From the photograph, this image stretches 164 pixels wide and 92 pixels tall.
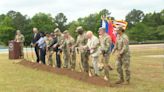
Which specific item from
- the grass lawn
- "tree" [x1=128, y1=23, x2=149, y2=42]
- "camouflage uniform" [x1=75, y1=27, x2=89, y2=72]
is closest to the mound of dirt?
the grass lawn

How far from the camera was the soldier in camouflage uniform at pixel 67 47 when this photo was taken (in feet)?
60.4

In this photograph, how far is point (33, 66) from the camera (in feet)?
66.1

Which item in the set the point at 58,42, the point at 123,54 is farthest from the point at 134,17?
the point at 123,54

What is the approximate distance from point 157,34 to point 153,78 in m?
81.6

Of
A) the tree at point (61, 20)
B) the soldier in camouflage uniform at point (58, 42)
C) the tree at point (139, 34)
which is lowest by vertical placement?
the tree at point (139, 34)

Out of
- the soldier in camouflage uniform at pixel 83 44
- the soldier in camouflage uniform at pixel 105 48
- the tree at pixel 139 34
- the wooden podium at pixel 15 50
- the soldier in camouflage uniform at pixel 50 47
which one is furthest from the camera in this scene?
the tree at pixel 139 34

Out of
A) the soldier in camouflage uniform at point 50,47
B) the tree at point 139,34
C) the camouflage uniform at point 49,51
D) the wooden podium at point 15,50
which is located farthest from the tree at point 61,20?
the soldier in camouflage uniform at point 50,47

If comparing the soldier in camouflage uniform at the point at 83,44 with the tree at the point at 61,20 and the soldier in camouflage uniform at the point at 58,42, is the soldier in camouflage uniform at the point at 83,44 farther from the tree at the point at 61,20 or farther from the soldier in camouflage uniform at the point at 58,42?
the tree at the point at 61,20

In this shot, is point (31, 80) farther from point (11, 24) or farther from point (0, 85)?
point (11, 24)

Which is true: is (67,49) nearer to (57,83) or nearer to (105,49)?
(105,49)

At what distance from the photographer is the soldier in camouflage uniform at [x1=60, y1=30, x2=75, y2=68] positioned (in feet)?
60.4

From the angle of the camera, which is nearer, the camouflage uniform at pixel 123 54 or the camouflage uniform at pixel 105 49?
the camouflage uniform at pixel 123 54

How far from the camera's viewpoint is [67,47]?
18469 mm

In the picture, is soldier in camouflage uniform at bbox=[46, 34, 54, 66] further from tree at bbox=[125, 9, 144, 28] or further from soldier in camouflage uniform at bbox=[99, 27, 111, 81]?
tree at bbox=[125, 9, 144, 28]
